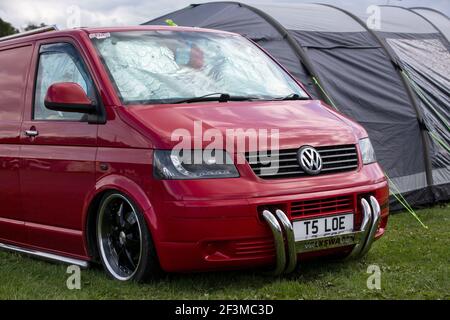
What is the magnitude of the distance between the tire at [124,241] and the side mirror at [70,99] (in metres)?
0.60

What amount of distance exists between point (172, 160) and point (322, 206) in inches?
39.1

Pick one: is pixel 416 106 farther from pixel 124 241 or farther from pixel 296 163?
pixel 124 241

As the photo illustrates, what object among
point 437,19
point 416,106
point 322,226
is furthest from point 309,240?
point 437,19

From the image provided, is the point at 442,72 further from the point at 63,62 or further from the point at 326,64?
the point at 63,62

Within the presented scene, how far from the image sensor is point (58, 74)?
588 centimetres

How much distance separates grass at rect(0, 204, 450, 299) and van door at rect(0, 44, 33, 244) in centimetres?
31

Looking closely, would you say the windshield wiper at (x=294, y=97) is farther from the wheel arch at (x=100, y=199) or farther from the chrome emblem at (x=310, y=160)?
the wheel arch at (x=100, y=199)

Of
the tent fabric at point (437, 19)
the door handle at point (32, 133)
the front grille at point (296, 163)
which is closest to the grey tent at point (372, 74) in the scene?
the tent fabric at point (437, 19)

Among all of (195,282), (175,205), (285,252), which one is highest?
(175,205)

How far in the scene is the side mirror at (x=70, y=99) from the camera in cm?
525

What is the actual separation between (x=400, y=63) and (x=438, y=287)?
4.78 metres
